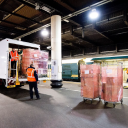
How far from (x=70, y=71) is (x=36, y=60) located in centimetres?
813

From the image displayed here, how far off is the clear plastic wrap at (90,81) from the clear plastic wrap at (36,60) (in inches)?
121

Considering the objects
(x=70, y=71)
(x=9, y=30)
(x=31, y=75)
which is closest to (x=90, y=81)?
(x=31, y=75)

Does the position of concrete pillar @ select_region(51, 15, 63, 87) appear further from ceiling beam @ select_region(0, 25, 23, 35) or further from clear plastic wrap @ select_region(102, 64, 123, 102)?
ceiling beam @ select_region(0, 25, 23, 35)

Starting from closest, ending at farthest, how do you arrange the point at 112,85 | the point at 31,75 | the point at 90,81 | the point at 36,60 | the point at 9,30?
1. the point at 112,85
2. the point at 90,81
3. the point at 31,75
4. the point at 36,60
5. the point at 9,30

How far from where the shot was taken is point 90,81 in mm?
5309

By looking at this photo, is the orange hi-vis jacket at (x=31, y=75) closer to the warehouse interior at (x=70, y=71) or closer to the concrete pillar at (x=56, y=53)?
the warehouse interior at (x=70, y=71)

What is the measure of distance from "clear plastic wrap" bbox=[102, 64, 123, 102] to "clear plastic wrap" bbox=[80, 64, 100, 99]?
0.46m

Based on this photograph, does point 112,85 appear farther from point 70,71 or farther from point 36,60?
point 70,71

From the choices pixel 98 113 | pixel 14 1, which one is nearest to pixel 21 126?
pixel 98 113

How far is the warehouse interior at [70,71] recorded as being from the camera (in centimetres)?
363

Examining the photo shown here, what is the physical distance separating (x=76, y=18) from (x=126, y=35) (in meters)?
Result: 6.25

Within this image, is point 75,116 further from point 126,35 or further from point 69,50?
point 69,50

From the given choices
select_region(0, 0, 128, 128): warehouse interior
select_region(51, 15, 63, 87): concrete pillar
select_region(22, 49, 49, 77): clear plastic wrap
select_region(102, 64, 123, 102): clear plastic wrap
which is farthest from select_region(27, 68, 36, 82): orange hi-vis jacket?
select_region(51, 15, 63, 87): concrete pillar

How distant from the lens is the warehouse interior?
3627mm
